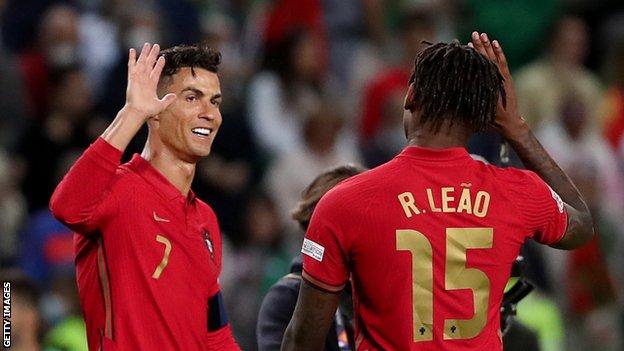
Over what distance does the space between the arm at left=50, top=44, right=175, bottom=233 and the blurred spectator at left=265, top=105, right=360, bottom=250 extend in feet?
16.0

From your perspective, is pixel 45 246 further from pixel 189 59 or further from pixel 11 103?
pixel 189 59

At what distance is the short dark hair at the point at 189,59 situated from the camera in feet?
16.4

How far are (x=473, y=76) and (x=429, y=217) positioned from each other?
488 mm

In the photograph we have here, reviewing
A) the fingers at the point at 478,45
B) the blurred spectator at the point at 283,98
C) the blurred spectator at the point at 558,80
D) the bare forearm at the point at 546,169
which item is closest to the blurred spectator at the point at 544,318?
the blurred spectator at the point at 558,80

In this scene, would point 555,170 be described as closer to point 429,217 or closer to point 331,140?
point 429,217

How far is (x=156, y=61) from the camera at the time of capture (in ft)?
15.7

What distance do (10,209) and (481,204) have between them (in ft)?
16.4

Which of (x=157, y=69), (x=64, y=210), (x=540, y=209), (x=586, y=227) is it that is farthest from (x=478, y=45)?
(x=64, y=210)

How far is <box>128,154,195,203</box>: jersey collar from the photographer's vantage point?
4.83 m

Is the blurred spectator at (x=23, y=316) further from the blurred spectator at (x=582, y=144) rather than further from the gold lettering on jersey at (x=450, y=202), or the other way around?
the blurred spectator at (x=582, y=144)

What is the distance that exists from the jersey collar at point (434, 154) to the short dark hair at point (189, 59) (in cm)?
90

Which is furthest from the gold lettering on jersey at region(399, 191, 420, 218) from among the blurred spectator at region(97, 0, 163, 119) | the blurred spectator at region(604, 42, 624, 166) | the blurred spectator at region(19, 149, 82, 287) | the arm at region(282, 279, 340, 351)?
the blurred spectator at region(604, 42, 624, 166)

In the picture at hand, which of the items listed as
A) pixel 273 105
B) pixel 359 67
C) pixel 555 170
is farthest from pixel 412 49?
pixel 555 170

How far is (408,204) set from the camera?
4512 millimetres
